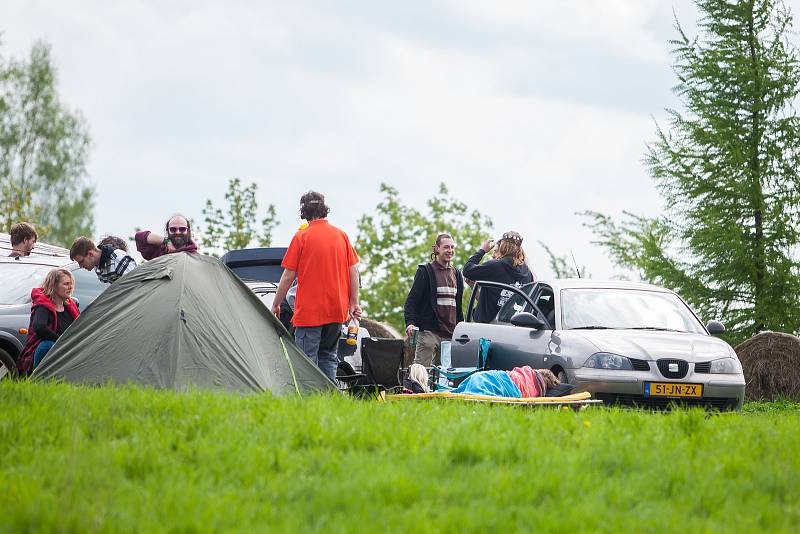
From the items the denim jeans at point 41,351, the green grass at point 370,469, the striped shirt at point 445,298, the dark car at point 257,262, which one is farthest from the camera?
the dark car at point 257,262

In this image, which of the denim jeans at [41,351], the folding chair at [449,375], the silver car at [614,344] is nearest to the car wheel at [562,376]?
the silver car at [614,344]

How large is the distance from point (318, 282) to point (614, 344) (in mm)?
3048

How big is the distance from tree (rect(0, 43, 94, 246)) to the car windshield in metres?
42.0

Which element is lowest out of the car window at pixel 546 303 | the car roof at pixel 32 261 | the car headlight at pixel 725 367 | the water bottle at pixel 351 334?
the water bottle at pixel 351 334

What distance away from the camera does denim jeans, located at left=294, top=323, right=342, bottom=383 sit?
31.3ft

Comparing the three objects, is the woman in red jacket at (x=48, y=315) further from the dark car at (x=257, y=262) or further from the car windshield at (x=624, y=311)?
the car windshield at (x=624, y=311)

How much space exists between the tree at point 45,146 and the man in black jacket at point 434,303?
3991 centimetres

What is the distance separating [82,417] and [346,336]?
221 inches

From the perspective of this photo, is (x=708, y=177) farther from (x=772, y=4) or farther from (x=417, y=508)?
(x=417, y=508)

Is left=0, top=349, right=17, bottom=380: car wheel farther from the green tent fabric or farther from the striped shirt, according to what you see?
the striped shirt

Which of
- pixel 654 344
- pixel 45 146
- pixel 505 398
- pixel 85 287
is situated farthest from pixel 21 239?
pixel 45 146

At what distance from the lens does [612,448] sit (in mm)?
5723

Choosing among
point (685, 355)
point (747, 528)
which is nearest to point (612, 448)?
point (747, 528)

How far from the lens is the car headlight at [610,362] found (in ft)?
30.8
